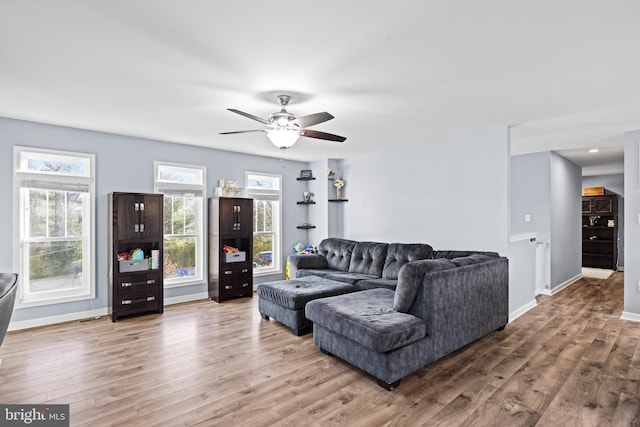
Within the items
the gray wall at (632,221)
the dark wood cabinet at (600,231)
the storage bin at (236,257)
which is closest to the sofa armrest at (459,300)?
the gray wall at (632,221)

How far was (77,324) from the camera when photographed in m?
4.18

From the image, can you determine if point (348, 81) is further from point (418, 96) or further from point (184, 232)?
point (184, 232)

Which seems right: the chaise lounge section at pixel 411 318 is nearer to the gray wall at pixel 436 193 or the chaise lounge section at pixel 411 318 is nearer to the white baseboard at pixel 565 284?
the gray wall at pixel 436 193

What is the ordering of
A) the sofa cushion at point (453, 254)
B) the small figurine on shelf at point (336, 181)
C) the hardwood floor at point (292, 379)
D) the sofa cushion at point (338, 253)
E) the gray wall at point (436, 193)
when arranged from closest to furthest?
the hardwood floor at point (292, 379) < the sofa cushion at point (453, 254) < the gray wall at point (436, 193) < the sofa cushion at point (338, 253) < the small figurine on shelf at point (336, 181)

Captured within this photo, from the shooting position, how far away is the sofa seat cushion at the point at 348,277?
A: 462cm

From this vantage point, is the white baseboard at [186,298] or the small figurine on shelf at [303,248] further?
the small figurine on shelf at [303,248]

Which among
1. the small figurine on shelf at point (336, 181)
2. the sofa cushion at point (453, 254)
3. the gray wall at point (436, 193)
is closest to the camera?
the sofa cushion at point (453, 254)

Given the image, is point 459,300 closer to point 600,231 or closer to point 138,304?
point 138,304

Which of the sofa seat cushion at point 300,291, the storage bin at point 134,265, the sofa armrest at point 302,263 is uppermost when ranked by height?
the storage bin at point 134,265

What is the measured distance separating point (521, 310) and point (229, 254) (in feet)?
14.3

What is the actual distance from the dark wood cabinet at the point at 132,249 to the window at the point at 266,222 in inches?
72.6

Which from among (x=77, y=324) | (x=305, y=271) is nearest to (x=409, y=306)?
(x=305, y=271)

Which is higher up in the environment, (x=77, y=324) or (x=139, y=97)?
(x=139, y=97)

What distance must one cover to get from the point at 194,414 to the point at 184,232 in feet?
11.5
